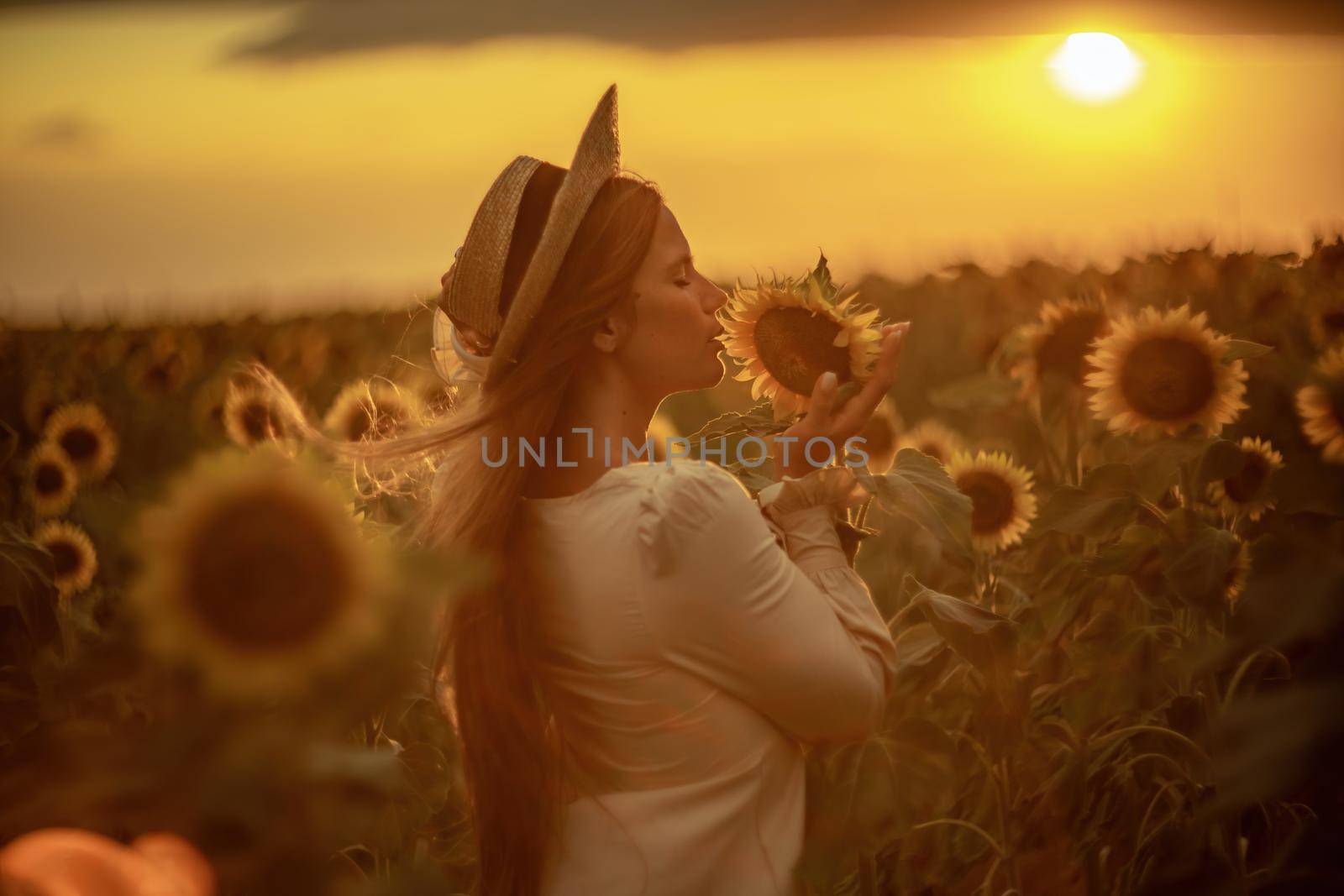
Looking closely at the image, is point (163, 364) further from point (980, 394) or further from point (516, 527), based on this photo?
point (516, 527)

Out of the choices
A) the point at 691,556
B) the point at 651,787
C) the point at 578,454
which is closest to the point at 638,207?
the point at 578,454

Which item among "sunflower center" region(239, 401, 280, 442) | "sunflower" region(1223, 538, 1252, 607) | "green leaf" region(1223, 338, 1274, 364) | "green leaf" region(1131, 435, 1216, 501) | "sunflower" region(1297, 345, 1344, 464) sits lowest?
"sunflower center" region(239, 401, 280, 442)

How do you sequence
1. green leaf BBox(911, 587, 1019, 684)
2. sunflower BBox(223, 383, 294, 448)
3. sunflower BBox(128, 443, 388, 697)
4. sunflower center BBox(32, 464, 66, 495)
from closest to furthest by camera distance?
sunflower BBox(128, 443, 388, 697) → green leaf BBox(911, 587, 1019, 684) → sunflower BBox(223, 383, 294, 448) → sunflower center BBox(32, 464, 66, 495)

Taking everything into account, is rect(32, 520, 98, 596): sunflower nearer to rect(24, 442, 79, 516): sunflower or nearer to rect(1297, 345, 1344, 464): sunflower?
rect(24, 442, 79, 516): sunflower

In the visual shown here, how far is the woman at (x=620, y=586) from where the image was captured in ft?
6.40

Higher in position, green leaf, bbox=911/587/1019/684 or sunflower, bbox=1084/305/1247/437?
sunflower, bbox=1084/305/1247/437

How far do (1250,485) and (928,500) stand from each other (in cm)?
Result: 135

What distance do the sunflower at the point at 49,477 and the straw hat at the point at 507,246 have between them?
351 centimetres

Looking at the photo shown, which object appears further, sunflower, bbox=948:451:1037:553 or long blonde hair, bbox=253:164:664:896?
sunflower, bbox=948:451:1037:553

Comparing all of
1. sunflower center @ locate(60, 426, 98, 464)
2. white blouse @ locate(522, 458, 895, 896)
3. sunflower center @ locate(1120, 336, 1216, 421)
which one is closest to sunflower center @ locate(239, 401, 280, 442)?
sunflower center @ locate(60, 426, 98, 464)

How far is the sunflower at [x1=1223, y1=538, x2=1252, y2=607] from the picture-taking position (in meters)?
2.99

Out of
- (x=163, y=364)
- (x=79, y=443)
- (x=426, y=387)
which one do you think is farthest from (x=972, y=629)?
(x=163, y=364)

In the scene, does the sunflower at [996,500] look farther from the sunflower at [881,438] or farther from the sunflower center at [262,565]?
the sunflower center at [262,565]

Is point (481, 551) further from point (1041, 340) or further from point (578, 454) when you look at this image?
point (1041, 340)
